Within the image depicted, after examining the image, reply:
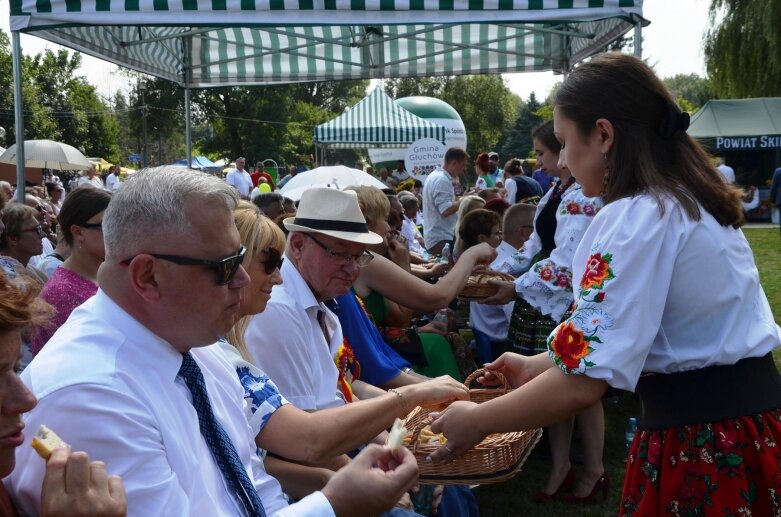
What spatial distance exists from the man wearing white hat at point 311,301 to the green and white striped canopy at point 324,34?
6.70 ft

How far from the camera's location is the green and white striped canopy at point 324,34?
15.7ft

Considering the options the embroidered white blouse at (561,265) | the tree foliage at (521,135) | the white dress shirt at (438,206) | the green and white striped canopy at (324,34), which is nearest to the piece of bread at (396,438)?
the embroidered white blouse at (561,265)

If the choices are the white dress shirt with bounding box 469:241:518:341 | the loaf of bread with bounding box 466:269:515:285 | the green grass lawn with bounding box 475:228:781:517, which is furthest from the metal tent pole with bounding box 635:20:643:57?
the green grass lawn with bounding box 475:228:781:517

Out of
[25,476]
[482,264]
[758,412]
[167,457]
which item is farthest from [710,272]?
[482,264]

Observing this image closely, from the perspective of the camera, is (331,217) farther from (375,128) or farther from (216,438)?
(375,128)

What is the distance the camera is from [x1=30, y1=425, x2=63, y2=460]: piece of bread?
4.27 feet

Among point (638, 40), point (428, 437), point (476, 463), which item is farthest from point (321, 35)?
point (476, 463)

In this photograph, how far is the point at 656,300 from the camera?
185 cm

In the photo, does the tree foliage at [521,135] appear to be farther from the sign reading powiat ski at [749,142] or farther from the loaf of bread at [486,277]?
the loaf of bread at [486,277]

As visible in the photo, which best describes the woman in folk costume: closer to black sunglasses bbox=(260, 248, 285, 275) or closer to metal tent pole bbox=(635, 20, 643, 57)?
black sunglasses bbox=(260, 248, 285, 275)

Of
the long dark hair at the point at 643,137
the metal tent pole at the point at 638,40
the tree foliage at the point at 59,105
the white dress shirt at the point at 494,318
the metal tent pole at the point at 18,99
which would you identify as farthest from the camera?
the tree foliage at the point at 59,105

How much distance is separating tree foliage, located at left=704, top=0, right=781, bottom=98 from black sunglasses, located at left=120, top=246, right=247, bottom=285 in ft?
78.9

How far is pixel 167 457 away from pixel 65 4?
13.0ft

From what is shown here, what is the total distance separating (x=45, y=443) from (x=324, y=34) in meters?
7.76
